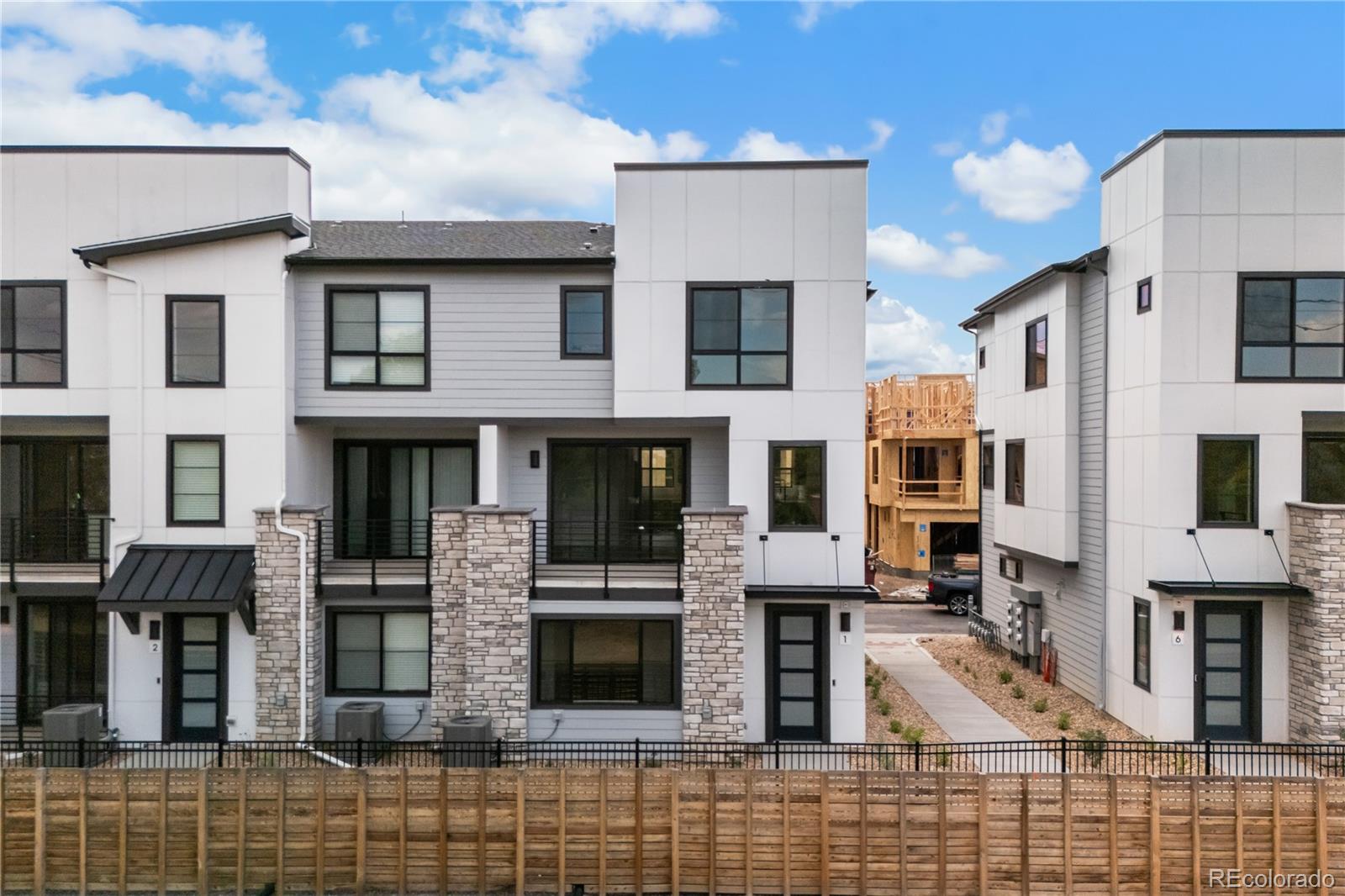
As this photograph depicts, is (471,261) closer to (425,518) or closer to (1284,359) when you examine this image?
(425,518)

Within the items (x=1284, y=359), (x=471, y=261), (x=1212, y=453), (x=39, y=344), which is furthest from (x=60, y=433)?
(x=1284, y=359)

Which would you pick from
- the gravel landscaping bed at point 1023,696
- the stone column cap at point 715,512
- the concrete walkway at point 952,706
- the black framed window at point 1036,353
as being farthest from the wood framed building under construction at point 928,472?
the stone column cap at point 715,512

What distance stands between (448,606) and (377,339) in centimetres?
472

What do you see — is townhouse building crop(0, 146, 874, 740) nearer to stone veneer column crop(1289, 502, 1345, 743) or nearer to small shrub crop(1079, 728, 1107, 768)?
small shrub crop(1079, 728, 1107, 768)

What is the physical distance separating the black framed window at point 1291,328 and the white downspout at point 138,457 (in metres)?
17.9

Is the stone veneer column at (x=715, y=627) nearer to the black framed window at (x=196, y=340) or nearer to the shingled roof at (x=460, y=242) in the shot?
the shingled roof at (x=460, y=242)

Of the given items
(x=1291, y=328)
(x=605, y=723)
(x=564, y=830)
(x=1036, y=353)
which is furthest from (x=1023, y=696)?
(x=564, y=830)

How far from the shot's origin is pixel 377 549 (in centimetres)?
1495

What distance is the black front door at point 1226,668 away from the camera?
44.1 ft

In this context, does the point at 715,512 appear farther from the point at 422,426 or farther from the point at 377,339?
the point at 377,339

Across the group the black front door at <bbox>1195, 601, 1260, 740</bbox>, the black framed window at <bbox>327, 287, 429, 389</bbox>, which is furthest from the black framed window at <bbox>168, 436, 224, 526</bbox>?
the black front door at <bbox>1195, 601, 1260, 740</bbox>

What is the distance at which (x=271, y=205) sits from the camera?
544 inches

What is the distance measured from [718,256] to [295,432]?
7.70 metres

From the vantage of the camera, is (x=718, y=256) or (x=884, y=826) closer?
(x=884, y=826)
